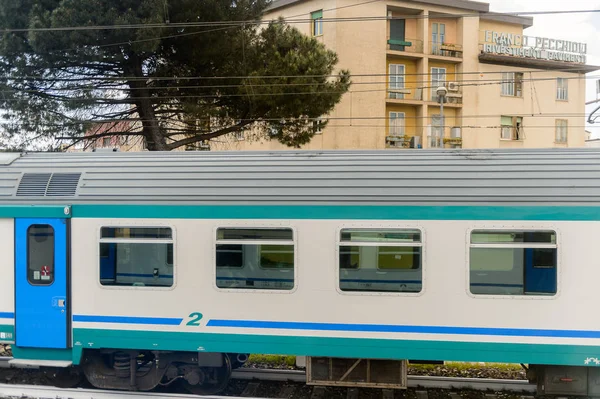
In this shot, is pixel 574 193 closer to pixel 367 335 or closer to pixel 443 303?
pixel 443 303

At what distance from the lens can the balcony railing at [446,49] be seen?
1355 inches

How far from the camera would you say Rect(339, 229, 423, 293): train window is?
649 cm

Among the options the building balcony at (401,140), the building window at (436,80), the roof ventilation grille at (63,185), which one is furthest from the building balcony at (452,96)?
the roof ventilation grille at (63,185)

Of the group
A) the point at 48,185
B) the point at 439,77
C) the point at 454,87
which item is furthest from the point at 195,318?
the point at 439,77

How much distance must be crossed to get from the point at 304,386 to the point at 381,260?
7.74 feet

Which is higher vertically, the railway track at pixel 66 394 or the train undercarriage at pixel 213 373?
the train undercarriage at pixel 213 373

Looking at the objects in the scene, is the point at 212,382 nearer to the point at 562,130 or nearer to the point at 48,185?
the point at 48,185

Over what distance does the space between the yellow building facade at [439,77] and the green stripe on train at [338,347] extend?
880 inches

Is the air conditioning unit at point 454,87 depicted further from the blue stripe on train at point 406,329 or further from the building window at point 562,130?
the blue stripe on train at point 406,329

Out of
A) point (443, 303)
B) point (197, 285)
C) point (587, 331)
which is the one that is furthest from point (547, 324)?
point (197, 285)

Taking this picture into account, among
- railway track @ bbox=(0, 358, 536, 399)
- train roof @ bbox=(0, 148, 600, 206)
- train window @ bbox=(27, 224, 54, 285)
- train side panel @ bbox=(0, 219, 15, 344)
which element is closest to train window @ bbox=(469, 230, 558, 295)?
train roof @ bbox=(0, 148, 600, 206)

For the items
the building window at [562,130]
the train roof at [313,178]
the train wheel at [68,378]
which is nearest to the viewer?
the train roof at [313,178]

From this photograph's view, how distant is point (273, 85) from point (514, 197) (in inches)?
463

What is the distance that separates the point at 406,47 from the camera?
3356 centimetres
